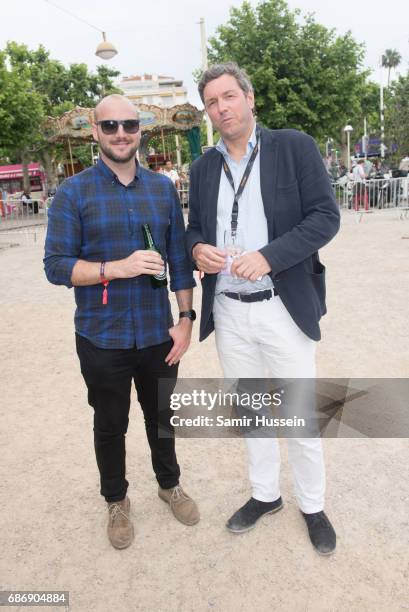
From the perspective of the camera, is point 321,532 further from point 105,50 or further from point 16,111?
point 16,111

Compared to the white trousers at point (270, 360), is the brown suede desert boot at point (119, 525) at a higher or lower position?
lower

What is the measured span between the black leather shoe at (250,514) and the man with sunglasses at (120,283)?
24 centimetres

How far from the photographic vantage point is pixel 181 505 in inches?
116

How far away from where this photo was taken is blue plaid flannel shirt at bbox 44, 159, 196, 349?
2441 millimetres

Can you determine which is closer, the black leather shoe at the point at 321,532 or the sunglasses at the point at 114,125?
the sunglasses at the point at 114,125

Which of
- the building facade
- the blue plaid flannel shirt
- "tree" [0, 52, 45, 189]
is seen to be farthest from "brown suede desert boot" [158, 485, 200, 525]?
the building facade

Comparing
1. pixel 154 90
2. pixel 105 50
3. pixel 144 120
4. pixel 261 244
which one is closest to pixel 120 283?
pixel 261 244

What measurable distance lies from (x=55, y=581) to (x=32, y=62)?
4000 cm

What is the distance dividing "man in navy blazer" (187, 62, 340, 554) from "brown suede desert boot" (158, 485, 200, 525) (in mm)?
265

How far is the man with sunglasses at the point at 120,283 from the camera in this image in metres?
2.43

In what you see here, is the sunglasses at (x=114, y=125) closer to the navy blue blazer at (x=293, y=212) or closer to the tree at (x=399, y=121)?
the navy blue blazer at (x=293, y=212)

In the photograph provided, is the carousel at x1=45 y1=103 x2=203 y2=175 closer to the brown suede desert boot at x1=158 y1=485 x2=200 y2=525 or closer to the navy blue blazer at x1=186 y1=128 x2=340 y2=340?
the navy blue blazer at x1=186 y1=128 x2=340 y2=340

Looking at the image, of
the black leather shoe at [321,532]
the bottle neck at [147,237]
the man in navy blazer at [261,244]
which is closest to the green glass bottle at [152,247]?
the bottle neck at [147,237]

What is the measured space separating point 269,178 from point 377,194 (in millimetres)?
18144
